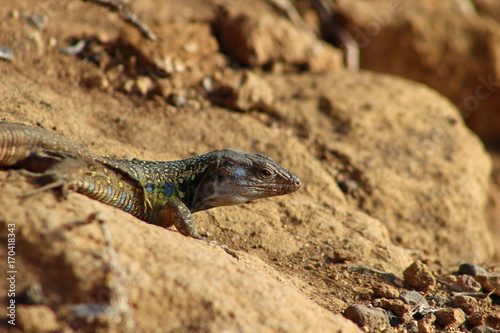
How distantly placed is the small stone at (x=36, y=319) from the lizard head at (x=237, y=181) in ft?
7.63

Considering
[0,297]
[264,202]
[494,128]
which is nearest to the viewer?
[0,297]

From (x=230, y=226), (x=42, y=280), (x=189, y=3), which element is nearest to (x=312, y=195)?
(x=230, y=226)

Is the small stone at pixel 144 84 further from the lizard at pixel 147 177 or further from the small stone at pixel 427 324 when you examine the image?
the small stone at pixel 427 324

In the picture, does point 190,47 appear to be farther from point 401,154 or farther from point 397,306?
point 397,306

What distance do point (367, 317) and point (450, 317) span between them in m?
1.02

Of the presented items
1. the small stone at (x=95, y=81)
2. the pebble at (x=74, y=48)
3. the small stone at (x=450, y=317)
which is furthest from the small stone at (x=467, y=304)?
the pebble at (x=74, y=48)

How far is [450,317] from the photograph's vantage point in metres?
4.35

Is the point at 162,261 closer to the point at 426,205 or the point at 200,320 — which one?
the point at 200,320

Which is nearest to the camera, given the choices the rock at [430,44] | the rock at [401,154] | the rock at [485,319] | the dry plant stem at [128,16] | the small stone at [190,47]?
the rock at [485,319]

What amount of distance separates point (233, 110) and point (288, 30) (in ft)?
9.52

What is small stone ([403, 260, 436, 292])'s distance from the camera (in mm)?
4926

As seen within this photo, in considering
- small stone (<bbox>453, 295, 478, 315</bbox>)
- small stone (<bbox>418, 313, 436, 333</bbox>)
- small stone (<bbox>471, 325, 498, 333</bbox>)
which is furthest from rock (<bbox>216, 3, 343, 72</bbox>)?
small stone (<bbox>471, 325, 498, 333</bbox>)

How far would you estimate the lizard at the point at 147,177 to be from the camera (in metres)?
3.83

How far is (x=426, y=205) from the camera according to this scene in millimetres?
7664
